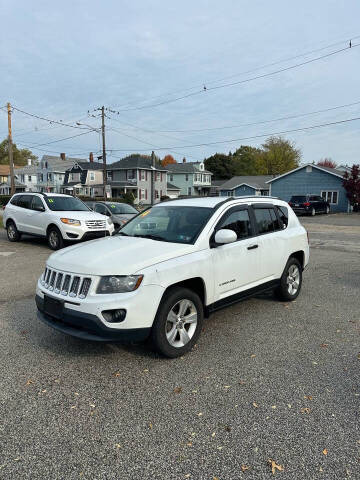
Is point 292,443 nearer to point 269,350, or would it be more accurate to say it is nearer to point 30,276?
point 269,350

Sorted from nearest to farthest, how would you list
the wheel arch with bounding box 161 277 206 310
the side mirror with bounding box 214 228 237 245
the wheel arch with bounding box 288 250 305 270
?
the wheel arch with bounding box 161 277 206 310
the side mirror with bounding box 214 228 237 245
the wheel arch with bounding box 288 250 305 270

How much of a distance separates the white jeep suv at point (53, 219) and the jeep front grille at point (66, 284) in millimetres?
6071

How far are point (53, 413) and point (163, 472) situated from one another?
117 cm

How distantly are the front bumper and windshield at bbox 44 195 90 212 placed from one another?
8.49 metres

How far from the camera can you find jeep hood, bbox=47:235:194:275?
142 inches

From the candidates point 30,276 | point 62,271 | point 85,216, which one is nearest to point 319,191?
point 85,216

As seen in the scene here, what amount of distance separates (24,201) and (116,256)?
32.5ft

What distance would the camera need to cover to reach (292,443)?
2.63 metres

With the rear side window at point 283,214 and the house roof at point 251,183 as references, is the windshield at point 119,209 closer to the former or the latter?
the rear side window at point 283,214

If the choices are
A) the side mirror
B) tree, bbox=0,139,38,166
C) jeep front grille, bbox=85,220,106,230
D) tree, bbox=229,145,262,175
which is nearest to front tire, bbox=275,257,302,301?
the side mirror

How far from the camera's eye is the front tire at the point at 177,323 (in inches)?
145

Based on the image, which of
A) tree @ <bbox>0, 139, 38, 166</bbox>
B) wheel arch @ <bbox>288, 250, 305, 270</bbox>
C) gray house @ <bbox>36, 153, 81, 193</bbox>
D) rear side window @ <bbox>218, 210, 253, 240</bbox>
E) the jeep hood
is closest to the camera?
the jeep hood

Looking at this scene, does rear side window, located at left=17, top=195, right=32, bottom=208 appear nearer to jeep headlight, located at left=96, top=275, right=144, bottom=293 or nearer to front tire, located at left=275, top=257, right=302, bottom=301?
front tire, located at left=275, top=257, right=302, bottom=301

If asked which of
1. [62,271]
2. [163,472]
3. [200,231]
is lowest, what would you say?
[163,472]
